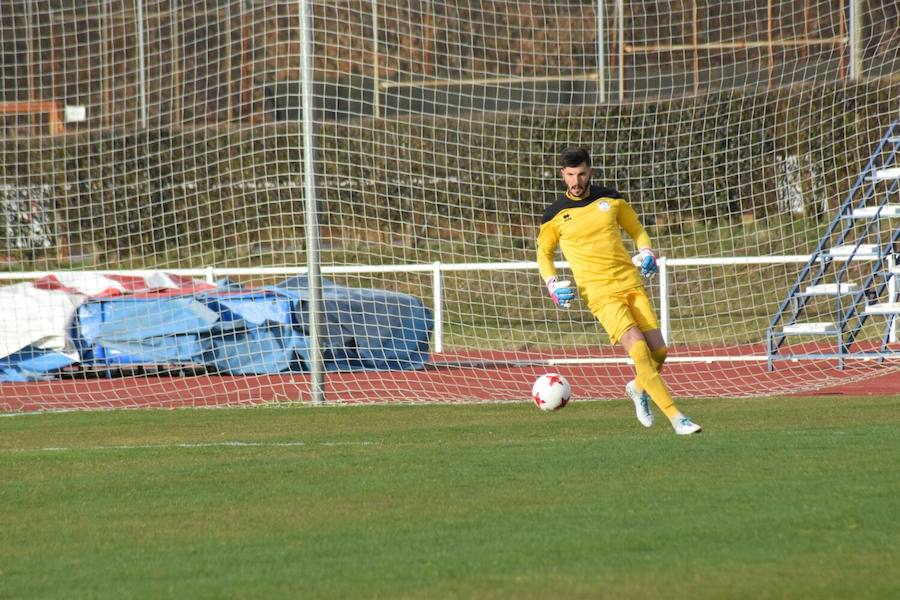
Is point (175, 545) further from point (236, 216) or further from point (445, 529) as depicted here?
point (236, 216)

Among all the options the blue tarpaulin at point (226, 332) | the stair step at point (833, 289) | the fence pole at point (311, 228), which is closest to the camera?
the fence pole at point (311, 228)

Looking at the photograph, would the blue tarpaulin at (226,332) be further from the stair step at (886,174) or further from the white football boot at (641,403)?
the white football boot at (641,403)

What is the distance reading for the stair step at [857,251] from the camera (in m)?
14.6

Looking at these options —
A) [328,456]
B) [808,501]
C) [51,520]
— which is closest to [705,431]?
[328,456]

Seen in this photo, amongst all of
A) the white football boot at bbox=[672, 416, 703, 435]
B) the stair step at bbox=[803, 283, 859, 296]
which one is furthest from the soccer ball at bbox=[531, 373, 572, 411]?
the stair step at bbox=[803, 283, 859, 296]

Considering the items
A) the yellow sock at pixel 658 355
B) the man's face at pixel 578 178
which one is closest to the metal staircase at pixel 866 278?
the yellow sock at pixel 658 355

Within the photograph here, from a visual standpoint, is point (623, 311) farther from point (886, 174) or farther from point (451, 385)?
point (886, 174)

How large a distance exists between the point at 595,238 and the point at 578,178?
16.5 inches

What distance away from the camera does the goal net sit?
1477 cm

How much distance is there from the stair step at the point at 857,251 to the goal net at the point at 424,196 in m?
0.11

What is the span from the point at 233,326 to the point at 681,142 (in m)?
5.76

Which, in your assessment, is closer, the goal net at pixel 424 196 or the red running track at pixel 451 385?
the red running track at pixel 451 385

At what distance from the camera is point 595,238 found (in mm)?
9344

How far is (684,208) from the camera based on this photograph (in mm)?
16781
